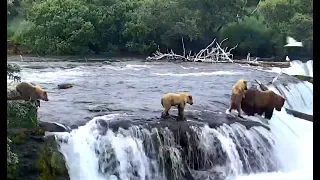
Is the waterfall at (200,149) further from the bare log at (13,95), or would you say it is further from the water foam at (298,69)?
the bare log at (13,95)

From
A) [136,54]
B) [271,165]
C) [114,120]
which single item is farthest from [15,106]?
[271,165]

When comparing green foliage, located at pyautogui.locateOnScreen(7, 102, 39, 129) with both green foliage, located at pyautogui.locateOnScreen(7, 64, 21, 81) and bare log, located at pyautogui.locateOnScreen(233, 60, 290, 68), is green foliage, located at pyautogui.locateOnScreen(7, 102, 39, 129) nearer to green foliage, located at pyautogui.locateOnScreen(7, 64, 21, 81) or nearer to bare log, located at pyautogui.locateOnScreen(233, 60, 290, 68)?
green foliage, located at pyautogui.locateOnScreen(7, 64, 21, 81)

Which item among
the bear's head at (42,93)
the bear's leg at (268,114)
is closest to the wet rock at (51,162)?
the bear's head at (42,93)

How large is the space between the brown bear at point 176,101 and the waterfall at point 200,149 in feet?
0.20

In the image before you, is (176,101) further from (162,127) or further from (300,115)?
(300,115)

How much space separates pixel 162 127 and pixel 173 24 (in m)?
0.34

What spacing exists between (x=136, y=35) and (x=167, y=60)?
130 millimetres

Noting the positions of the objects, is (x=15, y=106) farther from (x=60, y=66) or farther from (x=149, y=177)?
(x=149, y=177)

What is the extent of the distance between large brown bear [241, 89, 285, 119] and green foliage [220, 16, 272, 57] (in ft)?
0.42

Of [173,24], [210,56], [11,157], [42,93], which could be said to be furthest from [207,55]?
[11,157]

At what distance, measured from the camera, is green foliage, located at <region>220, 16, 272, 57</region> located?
1.77 m

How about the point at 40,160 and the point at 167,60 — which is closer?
the point at 40,160

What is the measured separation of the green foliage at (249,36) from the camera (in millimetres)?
1772

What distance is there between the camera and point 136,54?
5.82ft
